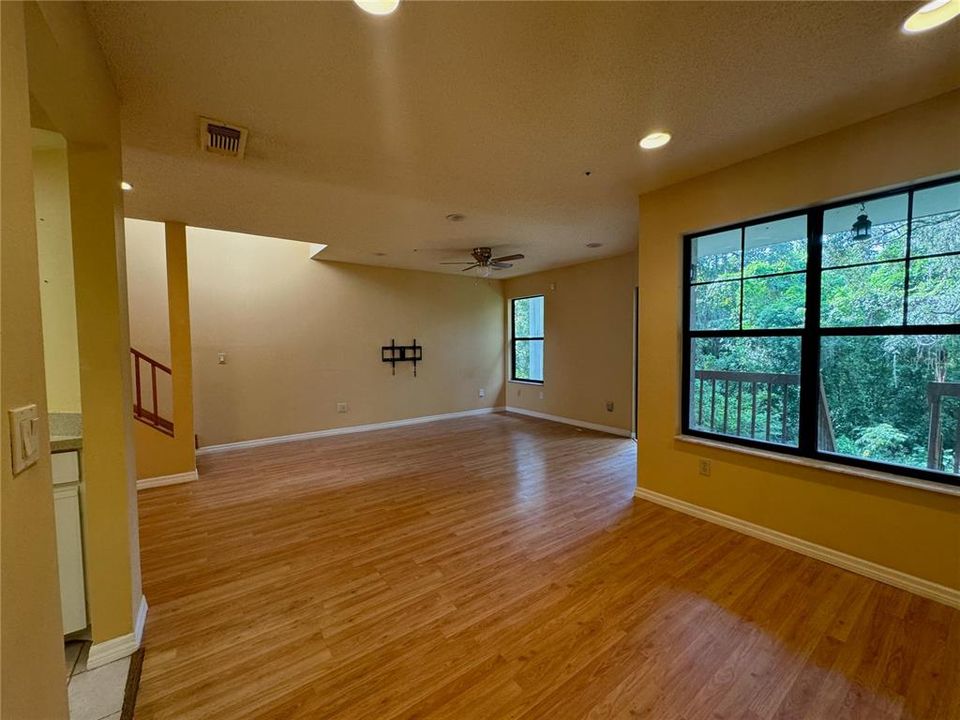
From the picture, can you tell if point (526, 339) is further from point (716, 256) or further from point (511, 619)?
point (511, 619)

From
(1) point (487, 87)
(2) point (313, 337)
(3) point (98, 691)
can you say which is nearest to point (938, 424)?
(1) point (487, 87)

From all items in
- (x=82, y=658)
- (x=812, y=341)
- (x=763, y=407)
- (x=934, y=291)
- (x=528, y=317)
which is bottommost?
(x=82, y=658)

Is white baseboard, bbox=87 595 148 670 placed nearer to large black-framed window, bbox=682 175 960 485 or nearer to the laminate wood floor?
the laminate wood floor

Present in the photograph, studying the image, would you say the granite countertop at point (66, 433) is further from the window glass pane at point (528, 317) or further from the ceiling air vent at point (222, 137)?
the window glass pane at point (528, 317)

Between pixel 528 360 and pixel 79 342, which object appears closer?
pixel 79 342

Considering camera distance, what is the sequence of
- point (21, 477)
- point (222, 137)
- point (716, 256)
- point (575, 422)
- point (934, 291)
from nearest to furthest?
1. point (21, 477)
2. point (934, 291)
3. point (222, 137)
4. point (716, 256)
5. point (575, 422)

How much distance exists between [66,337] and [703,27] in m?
3.38

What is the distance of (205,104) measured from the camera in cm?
188

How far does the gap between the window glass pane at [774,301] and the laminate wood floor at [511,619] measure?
1.49 m

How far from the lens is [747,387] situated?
2.74 meters

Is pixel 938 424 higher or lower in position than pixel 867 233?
lower

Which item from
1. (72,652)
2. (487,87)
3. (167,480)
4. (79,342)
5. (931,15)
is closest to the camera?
(931,15)

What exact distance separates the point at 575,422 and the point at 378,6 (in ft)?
18.3

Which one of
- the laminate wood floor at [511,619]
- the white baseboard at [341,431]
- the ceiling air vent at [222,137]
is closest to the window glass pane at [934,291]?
the laminate wood floor at [511,619]
